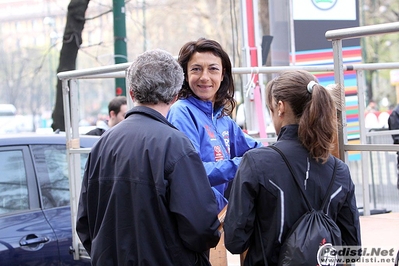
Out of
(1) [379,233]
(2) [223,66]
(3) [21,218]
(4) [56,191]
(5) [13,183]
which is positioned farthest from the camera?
(4) [56,191]

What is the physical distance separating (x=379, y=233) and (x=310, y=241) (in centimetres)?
182

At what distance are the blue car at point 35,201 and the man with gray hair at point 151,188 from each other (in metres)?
2.06

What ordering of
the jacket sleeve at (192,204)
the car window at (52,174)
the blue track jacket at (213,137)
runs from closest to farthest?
the jacket sleeve at (192,204)
the blue track jacket at (213,137)
the car window at (52,174)

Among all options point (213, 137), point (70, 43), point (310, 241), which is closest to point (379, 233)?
point (213, 137)

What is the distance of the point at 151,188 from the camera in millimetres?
2693

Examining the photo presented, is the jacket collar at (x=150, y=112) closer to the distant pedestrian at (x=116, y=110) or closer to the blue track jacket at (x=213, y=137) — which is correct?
the blue track jacket at (x=213, y=137)

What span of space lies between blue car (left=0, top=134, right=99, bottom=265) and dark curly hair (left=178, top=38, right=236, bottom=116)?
2.03m

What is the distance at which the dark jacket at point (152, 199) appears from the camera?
267 cm

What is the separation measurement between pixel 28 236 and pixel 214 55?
226 centimetres

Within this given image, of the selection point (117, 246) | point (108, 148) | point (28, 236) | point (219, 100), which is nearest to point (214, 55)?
point (219, 100)

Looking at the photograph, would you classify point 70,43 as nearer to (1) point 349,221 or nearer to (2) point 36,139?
(2) point 36,139

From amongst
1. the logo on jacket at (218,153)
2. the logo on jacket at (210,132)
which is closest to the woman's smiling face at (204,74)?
the logo on jacket at (210,132)

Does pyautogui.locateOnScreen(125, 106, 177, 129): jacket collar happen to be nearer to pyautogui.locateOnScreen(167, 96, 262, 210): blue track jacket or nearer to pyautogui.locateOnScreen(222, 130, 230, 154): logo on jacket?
pyautogui.locateOnScreen(167, 96, 262, 210): blue track jacket

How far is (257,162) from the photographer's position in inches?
102
